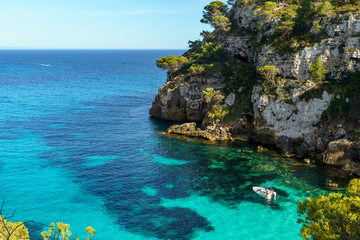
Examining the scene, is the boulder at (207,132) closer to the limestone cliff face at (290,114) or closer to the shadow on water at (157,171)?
the shadow on water at (157,171)

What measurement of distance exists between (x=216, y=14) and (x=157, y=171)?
71.2m

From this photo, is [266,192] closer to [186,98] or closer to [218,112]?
[218,112]

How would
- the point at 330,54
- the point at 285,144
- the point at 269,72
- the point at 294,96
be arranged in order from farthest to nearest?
the point at 269,72 → the point at 294,96 → the point at 285,144 → the point at 330,54

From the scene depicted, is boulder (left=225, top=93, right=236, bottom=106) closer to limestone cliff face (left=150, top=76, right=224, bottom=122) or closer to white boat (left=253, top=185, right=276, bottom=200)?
limestone cliff face (left=150, top=76, right=224, bottom=122)

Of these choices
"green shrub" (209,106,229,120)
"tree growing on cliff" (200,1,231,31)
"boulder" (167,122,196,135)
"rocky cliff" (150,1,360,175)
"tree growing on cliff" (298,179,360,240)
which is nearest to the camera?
"tree growing on cliff" (298,179,360,240)

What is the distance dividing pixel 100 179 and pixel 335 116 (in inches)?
1886

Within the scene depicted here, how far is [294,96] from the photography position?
209 feet

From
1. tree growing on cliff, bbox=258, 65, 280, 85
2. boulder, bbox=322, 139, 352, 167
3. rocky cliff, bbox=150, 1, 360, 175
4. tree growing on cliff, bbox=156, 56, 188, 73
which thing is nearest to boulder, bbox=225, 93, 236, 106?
rocky cliff, bbox=150, 1, 360, 175

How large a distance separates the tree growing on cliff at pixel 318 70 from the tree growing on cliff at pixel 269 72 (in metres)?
7.51

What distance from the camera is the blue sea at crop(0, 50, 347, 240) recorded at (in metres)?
38.6

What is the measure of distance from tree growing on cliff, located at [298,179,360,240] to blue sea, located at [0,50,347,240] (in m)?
16.1

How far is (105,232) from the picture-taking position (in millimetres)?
37188

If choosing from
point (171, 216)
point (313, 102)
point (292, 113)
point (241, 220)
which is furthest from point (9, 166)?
point (313, 102)

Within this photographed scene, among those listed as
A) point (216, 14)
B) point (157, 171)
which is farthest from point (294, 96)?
point (216, 14)
